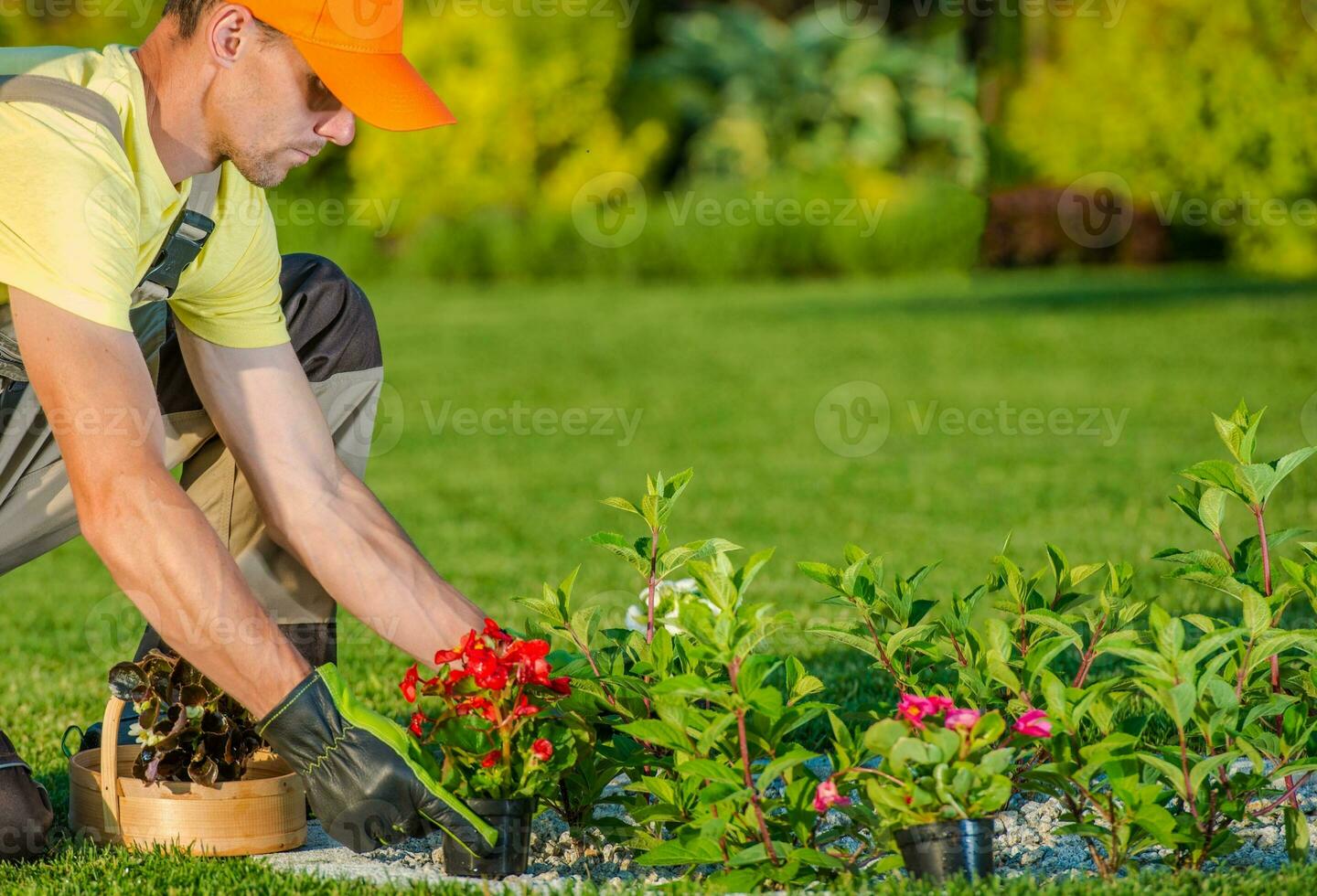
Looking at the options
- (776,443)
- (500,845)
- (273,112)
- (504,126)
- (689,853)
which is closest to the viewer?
(689,853)

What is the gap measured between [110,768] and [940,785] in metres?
1.54

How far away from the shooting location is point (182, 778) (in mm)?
2838

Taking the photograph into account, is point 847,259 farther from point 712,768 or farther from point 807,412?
point 712,768

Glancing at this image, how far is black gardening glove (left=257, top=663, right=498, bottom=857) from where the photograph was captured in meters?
2.51

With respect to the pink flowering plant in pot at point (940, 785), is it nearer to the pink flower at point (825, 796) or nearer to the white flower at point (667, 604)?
the pink flower at point (825, 796)

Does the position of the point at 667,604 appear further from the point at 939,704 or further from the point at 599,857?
the point at 939,704

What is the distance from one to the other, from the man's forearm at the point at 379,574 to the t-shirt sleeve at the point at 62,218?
0.70 meters

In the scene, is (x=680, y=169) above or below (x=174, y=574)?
above

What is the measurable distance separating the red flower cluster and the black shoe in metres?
0.80

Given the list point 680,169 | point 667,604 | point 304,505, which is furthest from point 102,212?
A: point 680,169

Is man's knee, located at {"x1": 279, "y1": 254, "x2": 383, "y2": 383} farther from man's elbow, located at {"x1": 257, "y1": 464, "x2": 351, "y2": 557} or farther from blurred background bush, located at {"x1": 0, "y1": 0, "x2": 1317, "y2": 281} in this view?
blurred background bush, located at {"x1": 0, "y1": 0, "x2": 1317, "y2": 281}

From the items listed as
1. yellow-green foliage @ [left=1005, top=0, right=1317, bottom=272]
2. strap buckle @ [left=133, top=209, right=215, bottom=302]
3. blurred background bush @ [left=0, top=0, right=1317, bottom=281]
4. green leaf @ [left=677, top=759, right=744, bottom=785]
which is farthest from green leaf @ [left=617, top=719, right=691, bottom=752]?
blurred background bush @ [left=0, top=0, right=1317, bottom=281]

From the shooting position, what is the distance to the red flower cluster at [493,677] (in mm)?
2527

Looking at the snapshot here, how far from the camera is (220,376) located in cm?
320
